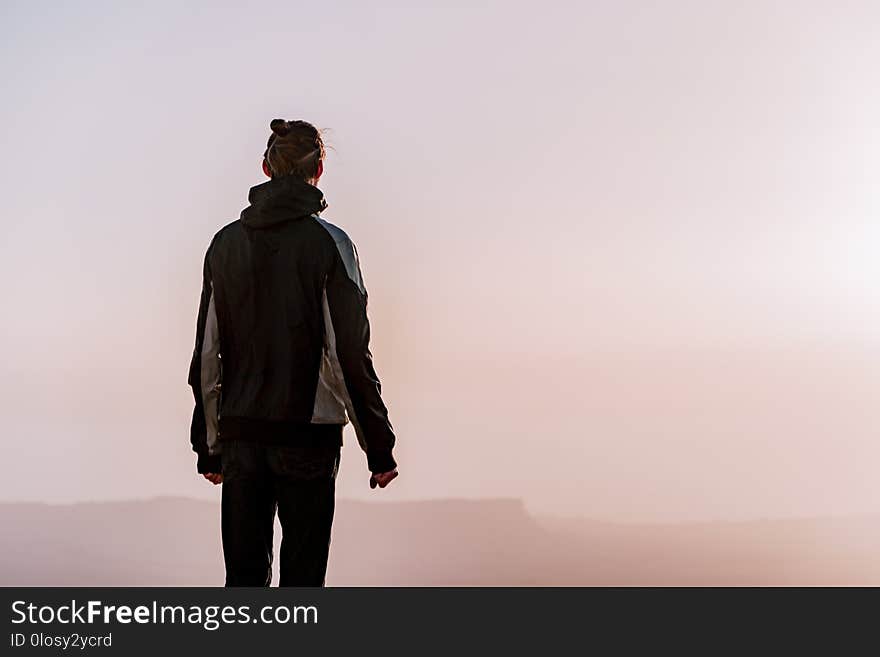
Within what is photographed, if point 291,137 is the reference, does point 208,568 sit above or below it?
above

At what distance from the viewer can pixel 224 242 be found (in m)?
3.20

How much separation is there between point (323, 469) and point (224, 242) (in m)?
0.65

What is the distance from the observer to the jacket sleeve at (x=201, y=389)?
10.6ft

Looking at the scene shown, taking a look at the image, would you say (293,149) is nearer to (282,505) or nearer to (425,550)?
(282,505)

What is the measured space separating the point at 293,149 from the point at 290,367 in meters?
0.57

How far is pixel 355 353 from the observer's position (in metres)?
3.14

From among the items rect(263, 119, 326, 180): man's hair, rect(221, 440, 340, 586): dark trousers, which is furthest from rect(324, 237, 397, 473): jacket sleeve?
rect(263, 119, 326, 180): man's hair

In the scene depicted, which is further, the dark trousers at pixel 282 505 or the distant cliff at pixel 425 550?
the distant cliff at pixel 425 550

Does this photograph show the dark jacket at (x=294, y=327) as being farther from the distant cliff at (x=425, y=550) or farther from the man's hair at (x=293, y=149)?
the distant cliff at (x=425, y=550)

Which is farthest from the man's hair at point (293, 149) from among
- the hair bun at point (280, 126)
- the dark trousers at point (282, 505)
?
the dark trousers at point (282, 505)

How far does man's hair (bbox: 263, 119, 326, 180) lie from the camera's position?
3.19 m
